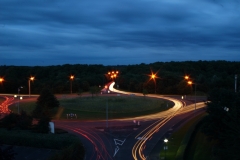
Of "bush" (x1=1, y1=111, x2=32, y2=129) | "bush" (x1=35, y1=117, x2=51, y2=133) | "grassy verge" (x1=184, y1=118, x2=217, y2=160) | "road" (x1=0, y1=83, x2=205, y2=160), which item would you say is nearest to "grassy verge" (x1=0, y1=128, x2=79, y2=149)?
"bush" (x1=35, y1=117, x2=51, y2=133)

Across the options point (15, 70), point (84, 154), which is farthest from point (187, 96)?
point (15, 70)

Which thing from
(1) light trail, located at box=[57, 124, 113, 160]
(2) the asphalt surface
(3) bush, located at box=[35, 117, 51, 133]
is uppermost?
(3) bush, located at box=[35, 117, 51, 133]

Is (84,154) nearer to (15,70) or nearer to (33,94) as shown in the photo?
(33,94)

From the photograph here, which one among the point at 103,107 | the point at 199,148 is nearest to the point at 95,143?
the point at 199,148

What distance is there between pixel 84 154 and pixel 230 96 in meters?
13.4

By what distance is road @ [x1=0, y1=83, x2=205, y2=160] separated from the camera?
88.7 feet

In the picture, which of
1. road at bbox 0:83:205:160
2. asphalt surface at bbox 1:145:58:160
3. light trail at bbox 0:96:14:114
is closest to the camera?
asphalt surface at bbox 1:145:58:160

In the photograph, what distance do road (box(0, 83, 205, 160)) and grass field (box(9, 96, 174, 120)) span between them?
2.57 meters

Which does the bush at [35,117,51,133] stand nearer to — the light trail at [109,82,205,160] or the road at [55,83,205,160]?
the road at [55,83,205,160]

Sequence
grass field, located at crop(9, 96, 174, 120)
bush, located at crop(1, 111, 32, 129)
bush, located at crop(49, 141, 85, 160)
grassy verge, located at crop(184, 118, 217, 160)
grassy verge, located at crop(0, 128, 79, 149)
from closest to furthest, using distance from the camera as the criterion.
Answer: bush, located at crop(49, 141, 85, 160) → grassy verge, located at crop(184, 118, 217, 160) → grassy verge, located at crop(0, 128, 79, 149) → bush, located at crop(1, 111, 32, 129) → grass field, located at crop(9, 96, 174, 120)

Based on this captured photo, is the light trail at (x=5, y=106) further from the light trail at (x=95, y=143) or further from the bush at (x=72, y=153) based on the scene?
the bush at (x=72, y=153)

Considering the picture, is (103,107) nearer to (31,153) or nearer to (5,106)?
(5,106)

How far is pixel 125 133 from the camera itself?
33812mm

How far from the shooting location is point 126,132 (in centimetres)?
3425
